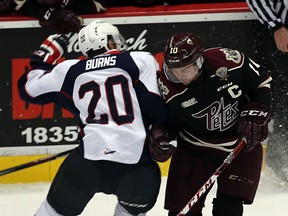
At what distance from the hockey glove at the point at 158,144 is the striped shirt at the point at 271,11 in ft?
4.08

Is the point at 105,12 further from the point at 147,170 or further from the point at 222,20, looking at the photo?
the point at 147,170

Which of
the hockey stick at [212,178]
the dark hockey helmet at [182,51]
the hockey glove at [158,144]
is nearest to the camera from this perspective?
the dark hockey helmet at [182,51]

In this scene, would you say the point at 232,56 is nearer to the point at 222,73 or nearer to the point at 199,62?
the point at 222,73

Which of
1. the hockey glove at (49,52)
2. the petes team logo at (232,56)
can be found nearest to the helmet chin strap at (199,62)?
the petes team logo at (232,56)

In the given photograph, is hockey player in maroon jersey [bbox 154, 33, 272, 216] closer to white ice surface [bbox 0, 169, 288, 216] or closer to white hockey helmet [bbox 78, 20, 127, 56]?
white hockey helmet [bbox 78, 20, 127, 56]

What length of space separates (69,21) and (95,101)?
116 cm

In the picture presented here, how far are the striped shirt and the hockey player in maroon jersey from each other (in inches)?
37.5

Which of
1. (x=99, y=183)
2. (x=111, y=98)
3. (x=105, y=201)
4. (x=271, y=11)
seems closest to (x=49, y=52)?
(x=111, y=98)

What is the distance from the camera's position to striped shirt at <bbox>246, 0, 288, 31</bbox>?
12.2 ft

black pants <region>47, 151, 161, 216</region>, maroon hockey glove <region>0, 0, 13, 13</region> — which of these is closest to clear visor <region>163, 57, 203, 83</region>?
black pants <region>47, 151, 161, 216</region>

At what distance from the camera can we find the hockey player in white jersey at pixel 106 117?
2.65 m

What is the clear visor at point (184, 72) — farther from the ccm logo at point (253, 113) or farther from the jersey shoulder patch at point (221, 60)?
the ccm logo at point (253, 113)

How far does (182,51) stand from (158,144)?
0.35 metres

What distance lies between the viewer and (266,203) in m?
3.79
